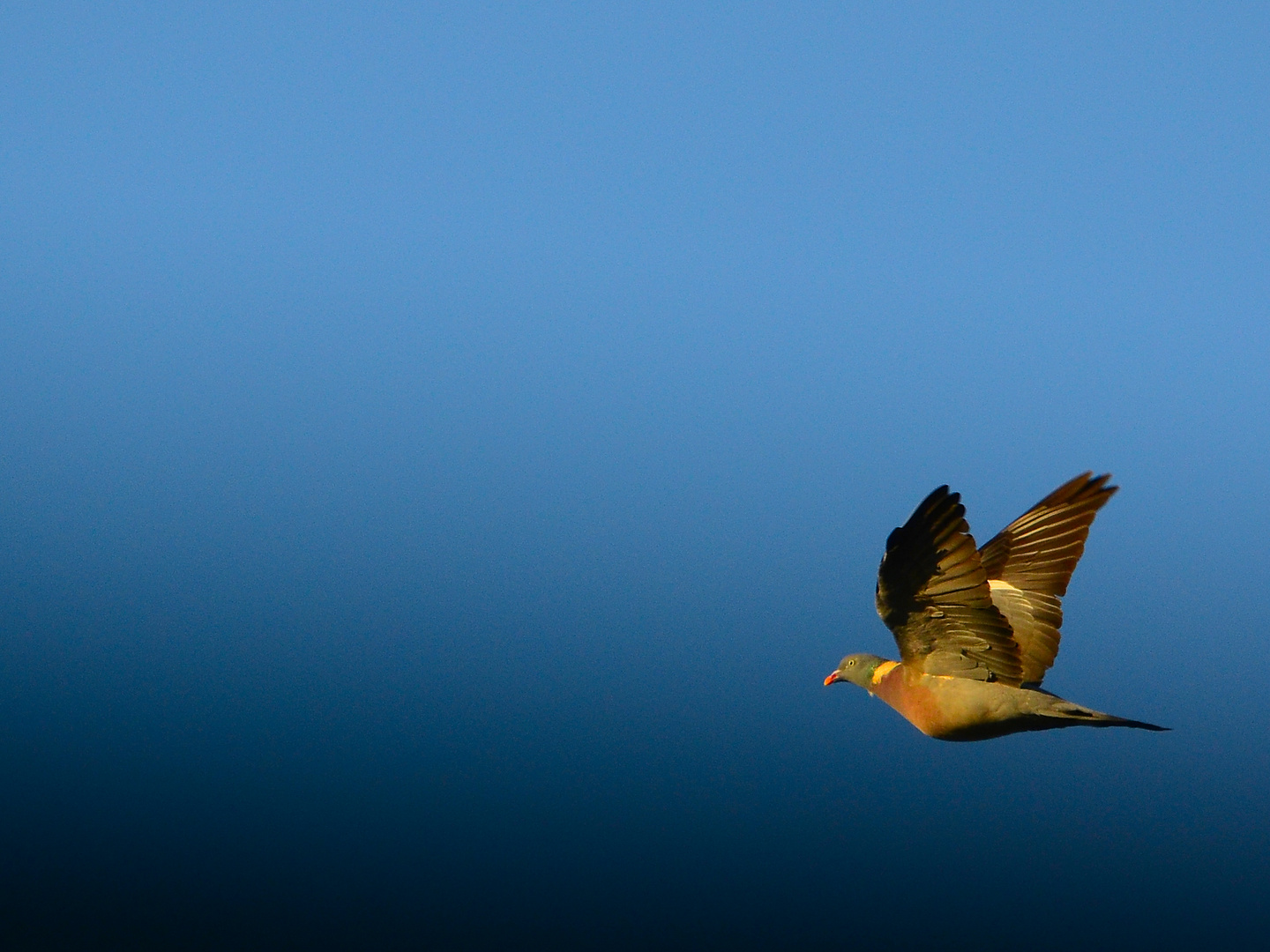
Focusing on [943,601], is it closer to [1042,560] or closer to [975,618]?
[975,618]

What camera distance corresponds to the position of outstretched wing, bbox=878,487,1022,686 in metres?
8.16

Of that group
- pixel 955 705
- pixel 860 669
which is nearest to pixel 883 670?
pixel 860 669

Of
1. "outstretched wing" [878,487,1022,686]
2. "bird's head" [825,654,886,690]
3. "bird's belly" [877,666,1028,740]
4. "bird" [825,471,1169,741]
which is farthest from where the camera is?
"bird's head" [825,654,886,690]

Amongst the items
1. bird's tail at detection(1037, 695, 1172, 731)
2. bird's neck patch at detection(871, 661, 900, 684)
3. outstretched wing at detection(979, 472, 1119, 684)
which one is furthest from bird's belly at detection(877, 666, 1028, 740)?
outstretched wing at detection(979, 472, 1119, 684)

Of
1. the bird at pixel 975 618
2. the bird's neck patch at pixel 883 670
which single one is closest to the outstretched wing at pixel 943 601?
the bird at pixel 975 618

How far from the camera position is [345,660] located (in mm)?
110000

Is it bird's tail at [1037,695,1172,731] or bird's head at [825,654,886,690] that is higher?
bird's head at [825,654,886,690]

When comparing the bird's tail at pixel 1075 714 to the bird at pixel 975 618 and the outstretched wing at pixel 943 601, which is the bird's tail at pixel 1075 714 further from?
the outstretched wing at pixel 943 601

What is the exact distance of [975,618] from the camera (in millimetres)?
8695

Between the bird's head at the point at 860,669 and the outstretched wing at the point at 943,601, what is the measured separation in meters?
0.54

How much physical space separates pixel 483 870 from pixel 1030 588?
7636 centimetres

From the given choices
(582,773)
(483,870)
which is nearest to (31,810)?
(483,870)

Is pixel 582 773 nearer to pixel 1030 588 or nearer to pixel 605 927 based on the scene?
pixel 605 927

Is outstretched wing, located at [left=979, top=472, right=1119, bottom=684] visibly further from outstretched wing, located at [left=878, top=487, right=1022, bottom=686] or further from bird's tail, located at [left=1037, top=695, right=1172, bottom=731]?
bird's tail, located at [left=1037, top=695, right=1172, bottom=731]
